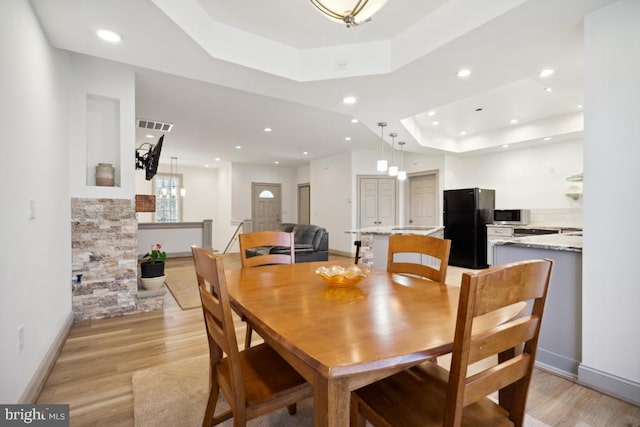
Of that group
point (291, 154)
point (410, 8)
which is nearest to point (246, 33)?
point (410, 8)

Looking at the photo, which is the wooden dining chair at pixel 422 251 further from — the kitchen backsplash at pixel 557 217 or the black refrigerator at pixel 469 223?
the kitchen backsplash at pixel 557 217

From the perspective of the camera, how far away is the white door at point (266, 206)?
9406 millimetres

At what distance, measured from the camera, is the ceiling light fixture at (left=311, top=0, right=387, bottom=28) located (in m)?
1.58

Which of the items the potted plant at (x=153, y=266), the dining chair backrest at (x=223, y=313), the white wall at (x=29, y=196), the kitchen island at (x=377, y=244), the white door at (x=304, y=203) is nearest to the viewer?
the dining chair backrest at (x=223, y=313)

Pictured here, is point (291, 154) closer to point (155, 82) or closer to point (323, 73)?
point (155, 82)

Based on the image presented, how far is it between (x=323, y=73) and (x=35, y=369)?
3.17 meters

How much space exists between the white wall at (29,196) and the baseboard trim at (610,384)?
3251 mm

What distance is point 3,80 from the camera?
1.46 metres

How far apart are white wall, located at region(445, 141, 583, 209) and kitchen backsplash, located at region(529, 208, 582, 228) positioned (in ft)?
0.31

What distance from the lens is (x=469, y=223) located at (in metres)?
5.84

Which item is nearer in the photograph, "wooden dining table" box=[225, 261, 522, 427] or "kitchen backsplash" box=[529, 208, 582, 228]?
"wooden dining table" box=[225, 261, 522, 427]

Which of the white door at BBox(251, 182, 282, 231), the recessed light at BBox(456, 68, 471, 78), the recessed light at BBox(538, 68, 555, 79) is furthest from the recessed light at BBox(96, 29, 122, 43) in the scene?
the white door at BBox(251, 182, 282, 231)

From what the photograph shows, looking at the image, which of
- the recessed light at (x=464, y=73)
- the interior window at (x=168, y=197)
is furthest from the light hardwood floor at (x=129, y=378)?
the interior window at (x=168, y=197)

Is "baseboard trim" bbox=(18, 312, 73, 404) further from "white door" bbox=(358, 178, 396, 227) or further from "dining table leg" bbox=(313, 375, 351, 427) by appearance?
"white door" bbox=(358, 178, 396, 227)
